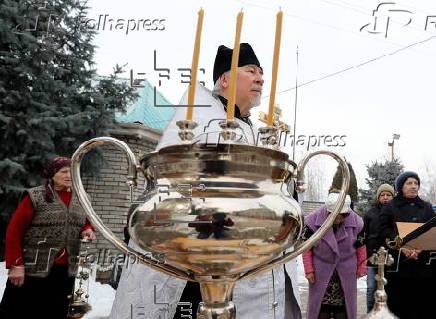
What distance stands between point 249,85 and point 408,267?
3101 millimetres

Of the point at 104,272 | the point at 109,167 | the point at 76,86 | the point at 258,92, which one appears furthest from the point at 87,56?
the point at 258,92

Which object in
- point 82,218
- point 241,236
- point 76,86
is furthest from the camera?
point 76,86

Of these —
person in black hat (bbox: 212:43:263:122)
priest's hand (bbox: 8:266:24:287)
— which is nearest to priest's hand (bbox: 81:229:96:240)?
priest's hand (bbox: 8:266:24:287)

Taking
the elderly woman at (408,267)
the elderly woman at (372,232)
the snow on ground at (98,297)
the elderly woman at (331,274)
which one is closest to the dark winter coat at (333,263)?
the elderly woman at (331,274)

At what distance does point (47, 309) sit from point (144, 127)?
665 cm

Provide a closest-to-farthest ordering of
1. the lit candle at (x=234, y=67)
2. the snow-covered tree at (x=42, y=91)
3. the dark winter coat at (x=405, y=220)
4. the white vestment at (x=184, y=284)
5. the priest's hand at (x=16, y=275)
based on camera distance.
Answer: the lit candle at (x=234, y=67) → the white vestment at (x=184, y=284) → the priest's hand at (x=16, y=275) → the dark winter coat at (x=405, y=220) → the snow-covered tree at (x=42, y=91)

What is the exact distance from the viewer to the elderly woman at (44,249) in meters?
3.28

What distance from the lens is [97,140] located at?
798 mm

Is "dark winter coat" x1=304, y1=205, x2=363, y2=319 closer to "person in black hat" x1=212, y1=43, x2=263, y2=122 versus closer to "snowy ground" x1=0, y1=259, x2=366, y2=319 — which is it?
"snowy ground" x1=0, y1=259, x2=366, y2=319

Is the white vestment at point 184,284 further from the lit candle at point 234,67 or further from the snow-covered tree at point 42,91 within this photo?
the snow-covered tree at point 42,91

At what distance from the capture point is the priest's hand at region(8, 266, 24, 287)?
3215mm

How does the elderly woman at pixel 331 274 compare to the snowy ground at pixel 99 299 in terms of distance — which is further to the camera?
the snowy ground at pixel 99 299


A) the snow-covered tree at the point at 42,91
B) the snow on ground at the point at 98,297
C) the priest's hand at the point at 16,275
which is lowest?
the snow on ground at the point at 98,297

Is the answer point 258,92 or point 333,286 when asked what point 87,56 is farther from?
point 258,92
